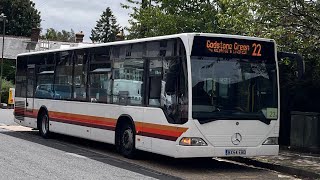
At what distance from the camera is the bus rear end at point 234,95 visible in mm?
10453

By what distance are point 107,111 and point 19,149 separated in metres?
2.58

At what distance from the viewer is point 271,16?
1368cm

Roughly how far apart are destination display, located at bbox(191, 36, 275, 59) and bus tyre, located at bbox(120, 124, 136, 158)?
284cm

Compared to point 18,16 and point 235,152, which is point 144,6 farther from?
point 18,16

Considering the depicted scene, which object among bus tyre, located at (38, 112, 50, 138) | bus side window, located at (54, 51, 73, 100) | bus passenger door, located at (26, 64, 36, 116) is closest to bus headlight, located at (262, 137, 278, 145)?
bus side window, located at (54, 51, 73, 100)

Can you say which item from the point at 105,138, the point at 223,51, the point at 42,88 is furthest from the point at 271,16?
the point at 42,88

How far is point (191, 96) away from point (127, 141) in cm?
284

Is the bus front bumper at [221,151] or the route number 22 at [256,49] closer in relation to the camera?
the bus front bumper at [221,151]

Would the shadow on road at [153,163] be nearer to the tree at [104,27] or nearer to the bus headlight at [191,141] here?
the bus headlight at [191,141]

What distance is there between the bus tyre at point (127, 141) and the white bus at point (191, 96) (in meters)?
0.02

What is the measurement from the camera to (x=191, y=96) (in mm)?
10258

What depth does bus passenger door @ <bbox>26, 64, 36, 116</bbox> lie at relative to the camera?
1797cm

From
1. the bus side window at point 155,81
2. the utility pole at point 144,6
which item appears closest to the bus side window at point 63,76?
the bus side window at point 155,81

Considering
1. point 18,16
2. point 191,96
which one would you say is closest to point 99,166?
point 191,96
